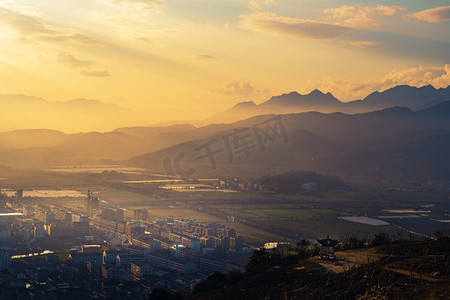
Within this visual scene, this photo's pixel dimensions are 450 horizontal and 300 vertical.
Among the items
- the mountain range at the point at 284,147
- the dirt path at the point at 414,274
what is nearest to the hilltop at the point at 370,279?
the dirt path at the point at 414,274

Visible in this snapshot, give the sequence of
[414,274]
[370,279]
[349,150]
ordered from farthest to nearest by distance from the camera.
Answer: [349,150] → [414,274] → [370,279]

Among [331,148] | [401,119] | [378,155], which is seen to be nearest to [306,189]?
[378,155]

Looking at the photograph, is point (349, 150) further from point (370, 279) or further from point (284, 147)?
point (370, 279)

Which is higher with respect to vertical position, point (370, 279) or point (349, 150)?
point (349, 150)

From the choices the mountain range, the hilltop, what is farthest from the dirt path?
the mountain range

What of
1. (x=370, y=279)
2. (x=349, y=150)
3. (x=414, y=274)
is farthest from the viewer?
(x=349, y=150)

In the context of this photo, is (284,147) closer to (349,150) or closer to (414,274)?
(349,150)

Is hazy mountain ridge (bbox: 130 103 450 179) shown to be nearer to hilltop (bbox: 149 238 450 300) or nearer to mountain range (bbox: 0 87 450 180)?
mountain range (bbox: 0 87 450 180)

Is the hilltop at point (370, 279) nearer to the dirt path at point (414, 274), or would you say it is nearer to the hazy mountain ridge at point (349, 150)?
the dirt path at point (414, 274)

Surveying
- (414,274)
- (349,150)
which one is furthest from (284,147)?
(414,274)

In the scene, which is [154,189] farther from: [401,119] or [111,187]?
[401,119]

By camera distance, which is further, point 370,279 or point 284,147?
point 284,147
